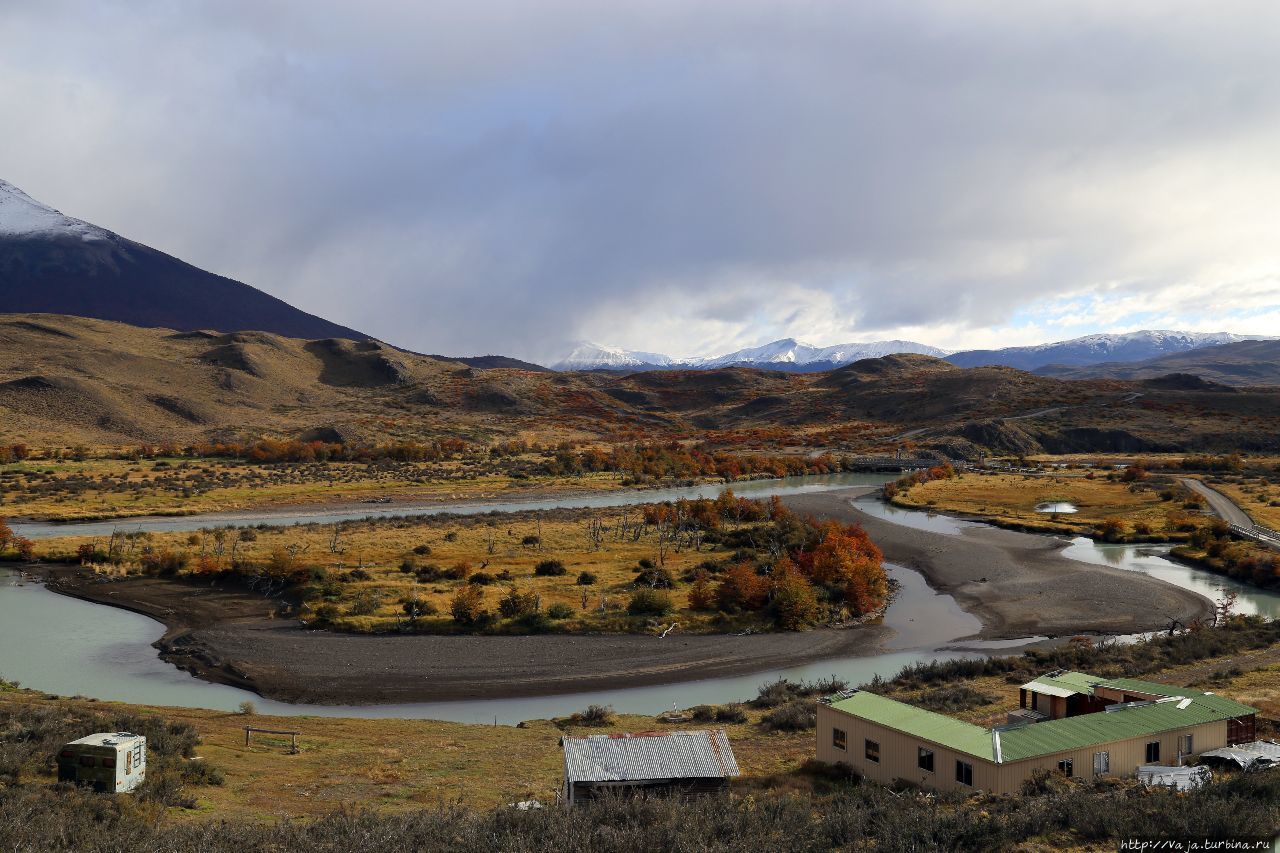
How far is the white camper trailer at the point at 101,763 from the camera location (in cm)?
1767

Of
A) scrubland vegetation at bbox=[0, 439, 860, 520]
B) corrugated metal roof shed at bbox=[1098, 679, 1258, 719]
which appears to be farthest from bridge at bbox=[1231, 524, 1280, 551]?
scrubland vegetation at bbox=[0, 439, 860, 520]

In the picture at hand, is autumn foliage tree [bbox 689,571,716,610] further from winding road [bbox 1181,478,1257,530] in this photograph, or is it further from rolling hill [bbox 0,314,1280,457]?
rolling hill [bbox 0,314,1280,457]

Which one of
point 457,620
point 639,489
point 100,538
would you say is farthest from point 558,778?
point 639,489

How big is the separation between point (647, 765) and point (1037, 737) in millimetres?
8626

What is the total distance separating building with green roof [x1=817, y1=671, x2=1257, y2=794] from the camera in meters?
18.3

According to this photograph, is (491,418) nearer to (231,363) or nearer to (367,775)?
(231,363)

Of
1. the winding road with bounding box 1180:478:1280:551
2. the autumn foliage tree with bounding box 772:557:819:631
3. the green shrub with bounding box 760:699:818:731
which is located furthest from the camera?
the winding road with bounding box 1180:478:1280:551

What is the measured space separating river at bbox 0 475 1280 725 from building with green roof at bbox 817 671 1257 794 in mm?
10331

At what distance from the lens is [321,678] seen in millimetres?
32844

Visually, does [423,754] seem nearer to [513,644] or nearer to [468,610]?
[513,644]

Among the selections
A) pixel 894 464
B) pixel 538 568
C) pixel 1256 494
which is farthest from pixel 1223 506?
pixel 538 568

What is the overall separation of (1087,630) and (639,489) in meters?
61.2

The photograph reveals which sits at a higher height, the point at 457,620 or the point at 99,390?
the point at 99,390

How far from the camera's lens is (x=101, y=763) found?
1772 centimetres
